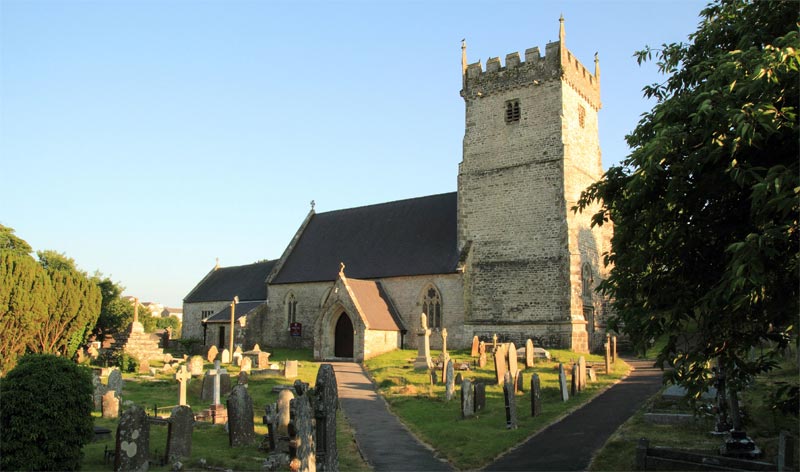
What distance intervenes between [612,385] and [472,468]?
10229mm

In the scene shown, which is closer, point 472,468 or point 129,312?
point 472,468

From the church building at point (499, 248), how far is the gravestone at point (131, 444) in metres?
19.4

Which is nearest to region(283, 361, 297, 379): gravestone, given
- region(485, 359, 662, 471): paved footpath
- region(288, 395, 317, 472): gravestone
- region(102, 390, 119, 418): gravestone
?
region(102, 390, 119, 418): gravestone

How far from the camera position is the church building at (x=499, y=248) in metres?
29.1

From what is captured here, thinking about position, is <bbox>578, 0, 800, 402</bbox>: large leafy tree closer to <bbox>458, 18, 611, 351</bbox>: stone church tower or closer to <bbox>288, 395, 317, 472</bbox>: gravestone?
<bbox>288, 395, 317, 472</bbox>: gravestone

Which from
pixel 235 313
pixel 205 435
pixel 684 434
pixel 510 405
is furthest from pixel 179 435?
pixel 235 313

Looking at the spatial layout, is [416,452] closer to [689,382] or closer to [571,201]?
[689,382]

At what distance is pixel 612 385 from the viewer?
19516mm

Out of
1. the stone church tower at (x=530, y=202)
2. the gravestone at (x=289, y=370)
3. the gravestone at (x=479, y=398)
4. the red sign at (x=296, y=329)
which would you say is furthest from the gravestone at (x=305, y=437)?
the red sign at (x=296, y=329)

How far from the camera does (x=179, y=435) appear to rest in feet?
37.1

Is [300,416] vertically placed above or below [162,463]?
above

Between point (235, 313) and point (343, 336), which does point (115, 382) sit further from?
point (235, 313)

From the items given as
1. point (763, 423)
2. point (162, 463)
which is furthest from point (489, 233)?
point (162, 463)

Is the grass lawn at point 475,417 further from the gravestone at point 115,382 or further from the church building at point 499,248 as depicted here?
the gravestone at point 115,382
